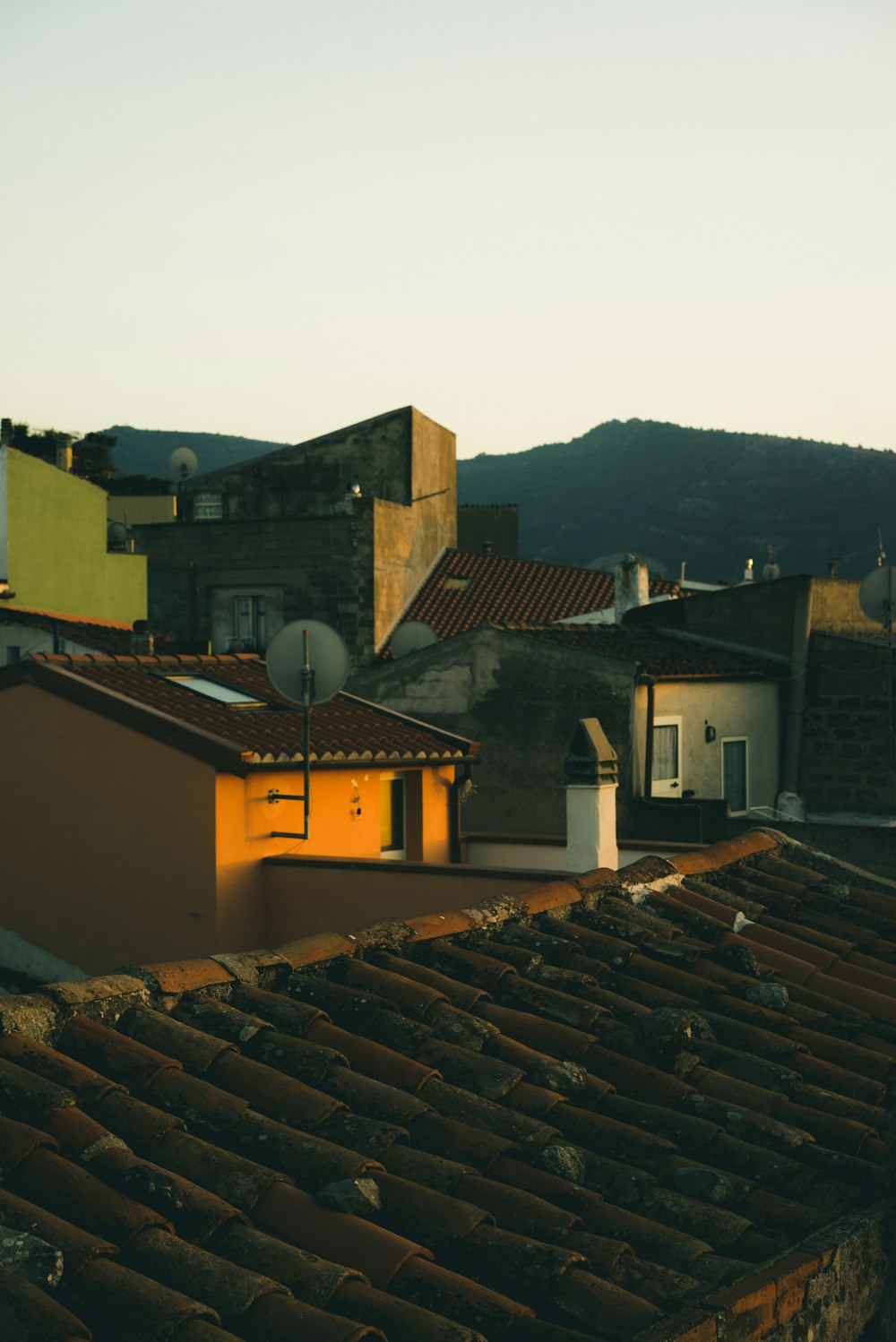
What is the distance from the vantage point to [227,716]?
17.1 m

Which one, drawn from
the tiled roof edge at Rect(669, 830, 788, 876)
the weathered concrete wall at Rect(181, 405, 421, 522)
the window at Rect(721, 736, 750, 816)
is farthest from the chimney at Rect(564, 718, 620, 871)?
the weathered concrete wall at Rect(181, 405, 421, 522)

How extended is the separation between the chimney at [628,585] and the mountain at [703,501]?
59494 mm

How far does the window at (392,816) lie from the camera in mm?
18375

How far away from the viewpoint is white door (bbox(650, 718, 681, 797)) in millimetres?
24919

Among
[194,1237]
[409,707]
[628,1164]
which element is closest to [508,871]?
[628,1164]

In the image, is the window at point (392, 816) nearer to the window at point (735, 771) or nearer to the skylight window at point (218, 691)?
the skylight window at point (218, 691)

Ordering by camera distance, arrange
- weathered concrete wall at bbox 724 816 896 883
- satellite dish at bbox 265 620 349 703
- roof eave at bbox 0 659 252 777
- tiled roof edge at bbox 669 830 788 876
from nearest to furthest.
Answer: tiled roof edge at bbox 669 830 788 876
roof eave at bbox 0 659 252 777
satellite dish at bbox 265 620 349 703
weathered concrete wall at bbox 724 816 896 883

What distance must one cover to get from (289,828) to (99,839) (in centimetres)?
210

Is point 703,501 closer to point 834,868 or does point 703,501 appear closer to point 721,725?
point 721,725

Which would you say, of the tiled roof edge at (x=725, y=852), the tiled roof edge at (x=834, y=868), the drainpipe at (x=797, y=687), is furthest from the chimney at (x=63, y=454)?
the tiled roof edge at (x=834, y=868)

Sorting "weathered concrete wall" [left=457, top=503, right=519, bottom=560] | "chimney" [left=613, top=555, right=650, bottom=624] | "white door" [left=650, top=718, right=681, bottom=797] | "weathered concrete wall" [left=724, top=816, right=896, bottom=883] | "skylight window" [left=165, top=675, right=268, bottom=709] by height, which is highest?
"weathered concrete wall" [left=457, top=503, right=519, bottom=560]

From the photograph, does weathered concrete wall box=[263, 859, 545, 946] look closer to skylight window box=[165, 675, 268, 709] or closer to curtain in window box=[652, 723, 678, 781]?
skylight window box=[165, 675, 268, 709]

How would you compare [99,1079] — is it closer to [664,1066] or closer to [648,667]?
[664,1066]

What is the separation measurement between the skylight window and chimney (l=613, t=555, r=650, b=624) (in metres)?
15.8
